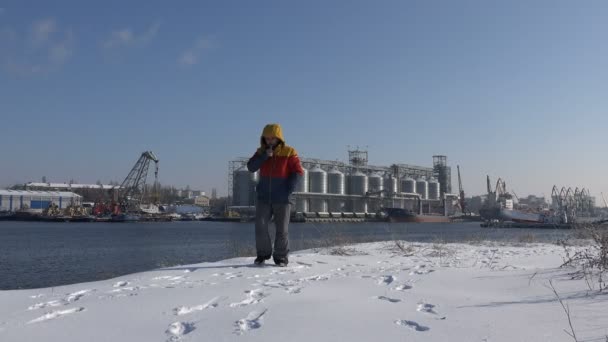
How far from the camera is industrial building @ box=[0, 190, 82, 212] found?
9288 cm

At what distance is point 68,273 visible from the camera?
12.4m

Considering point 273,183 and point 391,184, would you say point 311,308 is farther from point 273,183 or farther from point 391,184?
point 391,184

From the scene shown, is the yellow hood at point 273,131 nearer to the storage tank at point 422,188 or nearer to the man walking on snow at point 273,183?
the man walking on snow at point 273,183

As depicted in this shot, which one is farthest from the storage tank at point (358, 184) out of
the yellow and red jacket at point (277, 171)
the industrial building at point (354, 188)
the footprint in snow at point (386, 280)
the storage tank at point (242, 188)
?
the footprint in snow at point (386, 280)

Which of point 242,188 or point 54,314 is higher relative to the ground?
point 242,188

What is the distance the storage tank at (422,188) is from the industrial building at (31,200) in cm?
6980

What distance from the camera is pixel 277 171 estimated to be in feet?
17.9

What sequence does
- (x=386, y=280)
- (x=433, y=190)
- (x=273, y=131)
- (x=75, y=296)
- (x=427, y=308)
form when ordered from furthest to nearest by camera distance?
(x=433, y=190), (x=273, y=131), (x=386, y=280), (x=75, y=296), (x=427, y=308)

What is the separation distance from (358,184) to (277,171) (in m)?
82.3

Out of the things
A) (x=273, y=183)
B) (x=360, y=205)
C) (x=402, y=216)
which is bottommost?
(x=402, y=216)

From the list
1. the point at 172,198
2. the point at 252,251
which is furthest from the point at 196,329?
the point at 172,198

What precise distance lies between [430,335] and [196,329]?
1268 mm

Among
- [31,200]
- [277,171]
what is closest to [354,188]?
[31,200]

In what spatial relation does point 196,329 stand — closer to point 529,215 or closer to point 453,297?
point 453,297
